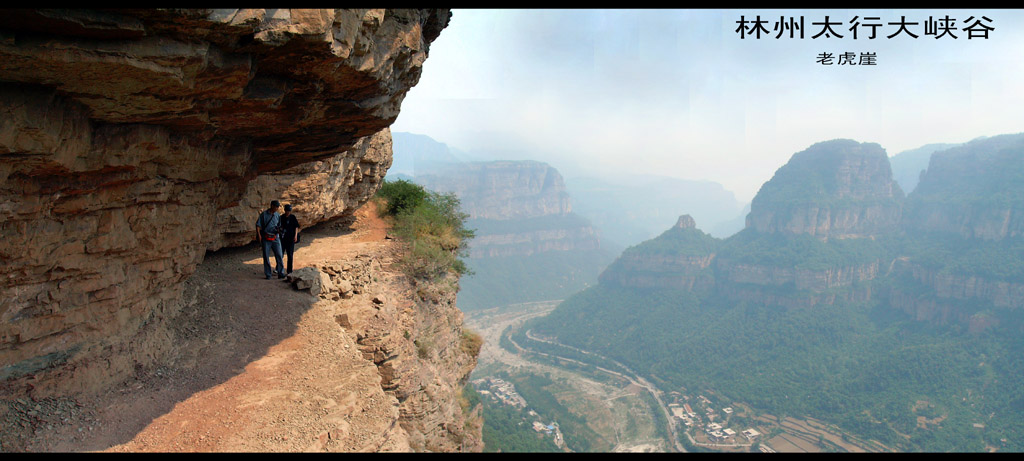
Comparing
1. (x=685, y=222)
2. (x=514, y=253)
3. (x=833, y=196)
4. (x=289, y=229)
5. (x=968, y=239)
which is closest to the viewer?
(x=289, y=229)

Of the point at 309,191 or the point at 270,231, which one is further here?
the point at 309,191

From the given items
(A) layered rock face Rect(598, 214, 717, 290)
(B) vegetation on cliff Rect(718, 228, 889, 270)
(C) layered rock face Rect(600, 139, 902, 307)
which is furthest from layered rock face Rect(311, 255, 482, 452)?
(A) layered rock face Rect(598, 214, 717, 290)

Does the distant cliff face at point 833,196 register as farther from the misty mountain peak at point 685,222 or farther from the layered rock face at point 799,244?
the misty mountain peak at point 685,222

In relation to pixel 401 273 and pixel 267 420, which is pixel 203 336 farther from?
pixel 401 273

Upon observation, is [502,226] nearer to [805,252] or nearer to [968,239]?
[805,252]

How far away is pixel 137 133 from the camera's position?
5.81m

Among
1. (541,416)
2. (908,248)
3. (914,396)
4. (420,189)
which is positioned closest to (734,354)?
(914,396)

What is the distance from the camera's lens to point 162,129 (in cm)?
611

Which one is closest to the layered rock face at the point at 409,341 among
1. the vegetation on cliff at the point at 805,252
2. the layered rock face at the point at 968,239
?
the layered rock face at the point at 968,239

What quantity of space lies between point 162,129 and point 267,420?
4.18m

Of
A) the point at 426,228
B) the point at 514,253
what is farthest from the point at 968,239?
the point at 514,253

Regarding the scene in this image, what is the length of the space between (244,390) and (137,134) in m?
3.93

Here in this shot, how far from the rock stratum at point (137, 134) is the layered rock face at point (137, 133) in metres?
0.02

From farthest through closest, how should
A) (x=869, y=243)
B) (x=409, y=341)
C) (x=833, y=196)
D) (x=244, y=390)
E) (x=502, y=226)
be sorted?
(x=502, y=226) < (x=833, y=196) < (x=869, y=243) < (x=409, y=341) < (x=244, y=390)
